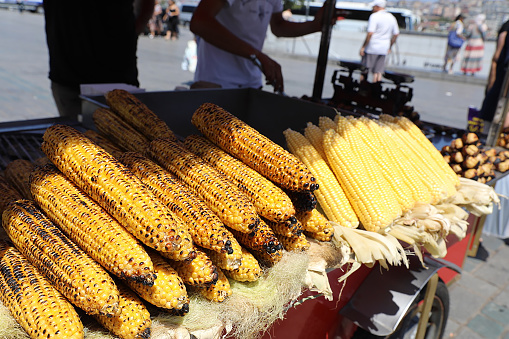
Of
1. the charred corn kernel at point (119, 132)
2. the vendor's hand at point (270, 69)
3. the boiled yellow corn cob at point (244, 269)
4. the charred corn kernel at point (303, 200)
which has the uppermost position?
the vendor's hand at point (270, 69)

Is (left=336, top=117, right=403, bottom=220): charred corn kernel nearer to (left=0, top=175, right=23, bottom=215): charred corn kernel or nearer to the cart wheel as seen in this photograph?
the cart wheel

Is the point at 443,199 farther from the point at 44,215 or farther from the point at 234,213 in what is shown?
the point at 44,215

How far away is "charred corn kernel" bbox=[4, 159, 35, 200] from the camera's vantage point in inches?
68.5

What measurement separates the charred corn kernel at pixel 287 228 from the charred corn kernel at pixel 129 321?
1.97 feet

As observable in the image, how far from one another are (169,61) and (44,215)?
1486 cm

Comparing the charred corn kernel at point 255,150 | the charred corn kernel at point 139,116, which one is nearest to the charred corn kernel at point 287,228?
the charred corn kernel at point 255,150

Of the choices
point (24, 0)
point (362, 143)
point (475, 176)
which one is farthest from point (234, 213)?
point (24, 0)

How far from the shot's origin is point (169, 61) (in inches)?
604

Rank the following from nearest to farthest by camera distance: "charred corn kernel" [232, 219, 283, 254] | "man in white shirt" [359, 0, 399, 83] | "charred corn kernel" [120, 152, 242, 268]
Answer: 1. "charred corn kernel" [120, 152, 242, 268]
2. "charred corn kernel" [232, 219, 283, 254]
3. "man in white shirt" [359, 0, 399, 83]

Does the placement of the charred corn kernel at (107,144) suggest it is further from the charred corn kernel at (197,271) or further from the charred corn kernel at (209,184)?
the charred corn kernel at (197,271)

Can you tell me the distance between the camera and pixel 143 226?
121 cm

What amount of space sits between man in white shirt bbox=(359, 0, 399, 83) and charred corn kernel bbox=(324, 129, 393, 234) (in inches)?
366

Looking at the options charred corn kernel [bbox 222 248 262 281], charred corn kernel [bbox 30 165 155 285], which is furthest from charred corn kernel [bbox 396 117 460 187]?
charred corn kernel [bbox 30 165 155 285]

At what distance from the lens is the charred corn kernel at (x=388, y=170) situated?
2.13 metres
